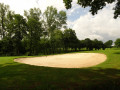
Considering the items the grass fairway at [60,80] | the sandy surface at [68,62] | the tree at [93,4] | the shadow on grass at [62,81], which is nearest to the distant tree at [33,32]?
the sandy surface at [68,62]

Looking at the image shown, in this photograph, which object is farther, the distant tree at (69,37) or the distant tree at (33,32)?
the distant tree at (69,37)

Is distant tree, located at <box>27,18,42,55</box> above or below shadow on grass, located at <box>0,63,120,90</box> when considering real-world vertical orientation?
above

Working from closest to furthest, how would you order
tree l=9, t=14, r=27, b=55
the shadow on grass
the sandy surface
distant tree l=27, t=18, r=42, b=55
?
the shadow on grass → the sandy surface → tree l=9, t=14, r=27, b=55 → distant tree l=27, t=18, r=42, b=55

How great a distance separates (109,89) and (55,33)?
35.2 meters

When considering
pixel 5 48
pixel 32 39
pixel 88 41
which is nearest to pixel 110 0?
pixel 32 39

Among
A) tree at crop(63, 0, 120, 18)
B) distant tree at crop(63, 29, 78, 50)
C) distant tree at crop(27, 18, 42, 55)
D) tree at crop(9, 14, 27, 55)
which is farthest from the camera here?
distant tree at crop(63, 29, 78, 50)

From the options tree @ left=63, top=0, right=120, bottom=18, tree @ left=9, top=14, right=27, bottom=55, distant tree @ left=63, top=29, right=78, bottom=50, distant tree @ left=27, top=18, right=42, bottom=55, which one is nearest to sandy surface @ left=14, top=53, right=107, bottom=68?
tree @ left=63, top=0, right=120, bottom=18

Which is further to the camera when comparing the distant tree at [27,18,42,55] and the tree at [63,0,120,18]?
the distant tree at [27,18,42,55]

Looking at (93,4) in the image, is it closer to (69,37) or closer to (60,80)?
(60,80)

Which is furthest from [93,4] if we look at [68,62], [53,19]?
[53,19]

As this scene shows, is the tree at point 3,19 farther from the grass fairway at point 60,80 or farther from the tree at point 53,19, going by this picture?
the grass fairway at point 60,80

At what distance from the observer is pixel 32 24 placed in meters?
33.4

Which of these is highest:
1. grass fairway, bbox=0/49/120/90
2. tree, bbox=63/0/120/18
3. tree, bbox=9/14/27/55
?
tree, bbox=9/14/27/55

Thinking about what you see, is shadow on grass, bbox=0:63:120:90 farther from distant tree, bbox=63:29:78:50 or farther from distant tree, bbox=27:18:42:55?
distant tree, bbox=63:29:78:50
